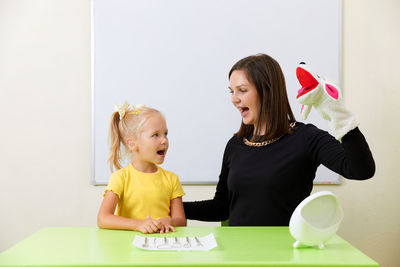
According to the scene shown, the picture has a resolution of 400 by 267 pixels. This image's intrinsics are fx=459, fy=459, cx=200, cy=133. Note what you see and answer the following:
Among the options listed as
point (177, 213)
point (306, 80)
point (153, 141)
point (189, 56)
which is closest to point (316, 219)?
point (306, 80)

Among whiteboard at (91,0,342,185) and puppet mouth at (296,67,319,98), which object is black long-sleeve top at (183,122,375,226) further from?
whiteboard at (91,0,342,185)

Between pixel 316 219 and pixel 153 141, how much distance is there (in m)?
0.72

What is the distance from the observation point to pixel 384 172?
9.18ft

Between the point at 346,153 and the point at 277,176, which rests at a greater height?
the point at 346,153

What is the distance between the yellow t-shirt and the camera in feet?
5.24

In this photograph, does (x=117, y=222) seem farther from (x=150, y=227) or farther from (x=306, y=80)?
(x=306, y=80)

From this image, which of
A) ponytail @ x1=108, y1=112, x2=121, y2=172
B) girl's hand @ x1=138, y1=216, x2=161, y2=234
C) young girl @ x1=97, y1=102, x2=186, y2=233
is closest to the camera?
girl's hand @ x1=138, y1=216, x2=161, y2=234

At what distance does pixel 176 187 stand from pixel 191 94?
1.13 m

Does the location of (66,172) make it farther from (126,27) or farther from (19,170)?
(126,27)

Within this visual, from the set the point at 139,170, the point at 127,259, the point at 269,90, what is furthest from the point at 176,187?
the point at 127,259

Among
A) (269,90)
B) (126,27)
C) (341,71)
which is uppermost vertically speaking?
(126,27)

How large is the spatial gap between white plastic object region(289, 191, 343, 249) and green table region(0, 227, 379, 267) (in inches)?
1.3

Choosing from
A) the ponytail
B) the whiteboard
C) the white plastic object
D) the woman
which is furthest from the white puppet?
the whiteboard

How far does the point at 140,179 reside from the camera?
1640 millimetres
